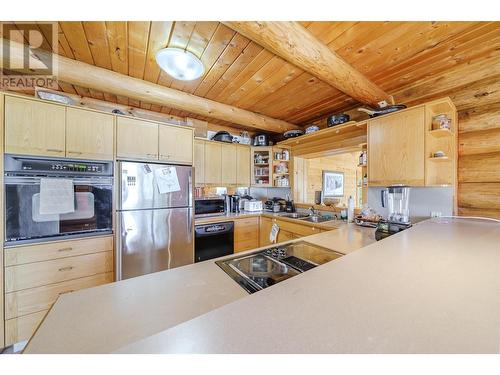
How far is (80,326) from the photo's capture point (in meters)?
0.49

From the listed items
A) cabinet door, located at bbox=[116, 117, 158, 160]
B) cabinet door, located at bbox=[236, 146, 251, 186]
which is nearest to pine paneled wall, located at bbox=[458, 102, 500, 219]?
cabinet door, located at bbox=[236, 146, 251, 186]

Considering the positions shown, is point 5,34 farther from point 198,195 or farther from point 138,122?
point 198,195

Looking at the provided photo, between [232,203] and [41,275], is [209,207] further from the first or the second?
[41,275]

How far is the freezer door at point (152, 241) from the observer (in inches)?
72.6

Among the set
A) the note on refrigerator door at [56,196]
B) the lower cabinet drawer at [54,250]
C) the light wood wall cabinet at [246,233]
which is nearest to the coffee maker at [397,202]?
the light wood wall cabinet at [246,233]

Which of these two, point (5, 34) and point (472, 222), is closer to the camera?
point (5, 34)

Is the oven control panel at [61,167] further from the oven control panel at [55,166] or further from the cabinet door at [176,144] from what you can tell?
the cabinet door at [176,144]

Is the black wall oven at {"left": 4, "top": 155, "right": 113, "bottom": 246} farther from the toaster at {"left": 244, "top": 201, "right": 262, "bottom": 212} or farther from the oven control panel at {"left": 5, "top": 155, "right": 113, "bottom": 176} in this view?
the toaster at {"left": 244, "top": 201, "right": 262, "bottom": 212}

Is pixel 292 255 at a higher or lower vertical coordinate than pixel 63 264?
higher

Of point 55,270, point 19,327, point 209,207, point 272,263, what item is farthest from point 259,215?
point 19,327

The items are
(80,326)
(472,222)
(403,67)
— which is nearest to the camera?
(80,326)

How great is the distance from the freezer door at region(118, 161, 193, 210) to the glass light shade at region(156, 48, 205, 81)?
0.95m
